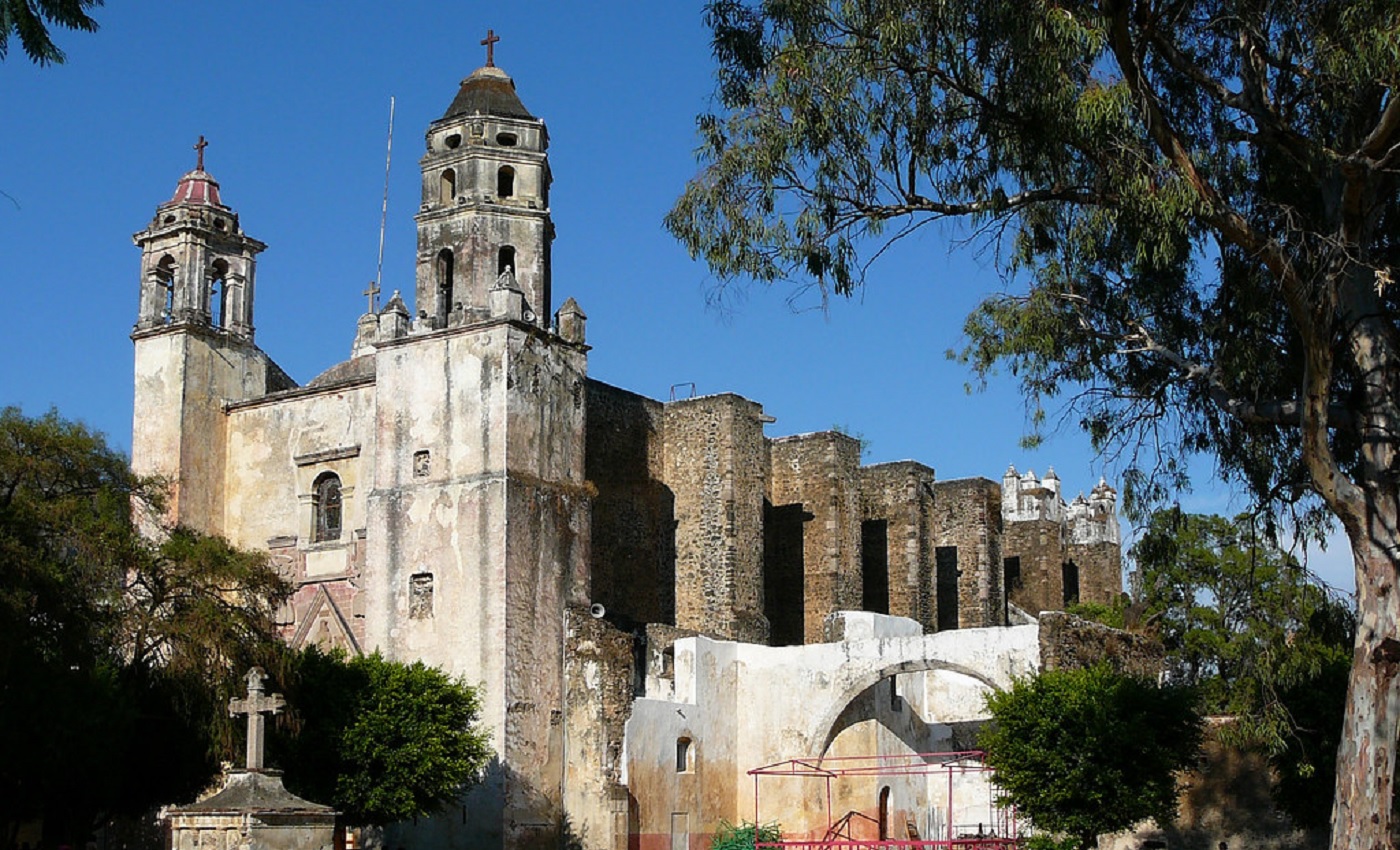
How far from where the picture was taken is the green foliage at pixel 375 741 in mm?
24188

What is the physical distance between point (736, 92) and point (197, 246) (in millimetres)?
17499

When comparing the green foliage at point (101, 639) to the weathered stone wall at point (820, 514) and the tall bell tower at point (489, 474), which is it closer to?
the tall bell tower at point (489, 474)

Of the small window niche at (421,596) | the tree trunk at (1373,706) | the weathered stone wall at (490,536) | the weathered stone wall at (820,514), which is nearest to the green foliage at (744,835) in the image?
the weathered stone wall at (490,536)

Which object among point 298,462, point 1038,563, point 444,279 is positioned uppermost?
point 444,279

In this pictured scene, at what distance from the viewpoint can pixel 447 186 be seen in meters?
31.2

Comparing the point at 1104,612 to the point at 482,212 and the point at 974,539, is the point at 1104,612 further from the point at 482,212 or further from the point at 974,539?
the point at 482,212

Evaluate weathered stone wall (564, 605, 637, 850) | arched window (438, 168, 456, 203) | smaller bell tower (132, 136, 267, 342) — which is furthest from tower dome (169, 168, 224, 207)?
weathered stone wall (564, 605, 637, 850)

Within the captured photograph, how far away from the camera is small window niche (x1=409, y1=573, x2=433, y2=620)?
28.6 m

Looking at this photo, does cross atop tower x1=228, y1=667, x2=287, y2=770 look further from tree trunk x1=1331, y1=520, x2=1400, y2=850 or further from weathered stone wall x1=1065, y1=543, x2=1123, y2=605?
weathered stone wall x1=1065, y1=543, x2=1123, y2=605

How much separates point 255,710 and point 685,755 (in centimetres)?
1270

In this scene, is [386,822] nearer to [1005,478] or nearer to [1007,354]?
[1007,354]

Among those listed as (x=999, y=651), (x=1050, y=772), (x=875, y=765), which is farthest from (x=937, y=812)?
(x=1050, y=772)

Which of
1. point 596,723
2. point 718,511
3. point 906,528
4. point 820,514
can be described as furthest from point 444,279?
point 906,528

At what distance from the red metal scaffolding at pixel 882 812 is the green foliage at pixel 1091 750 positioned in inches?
111
